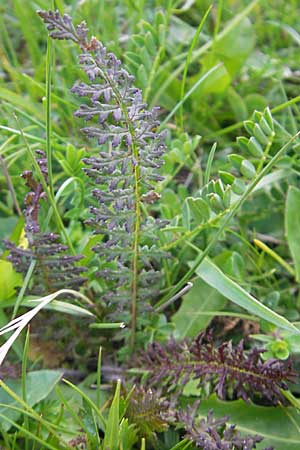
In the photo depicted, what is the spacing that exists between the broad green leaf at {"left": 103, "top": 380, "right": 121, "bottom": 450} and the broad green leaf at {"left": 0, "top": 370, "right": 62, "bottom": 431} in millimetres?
234

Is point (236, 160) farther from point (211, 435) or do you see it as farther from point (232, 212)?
point (211, 435)

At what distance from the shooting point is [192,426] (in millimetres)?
1149

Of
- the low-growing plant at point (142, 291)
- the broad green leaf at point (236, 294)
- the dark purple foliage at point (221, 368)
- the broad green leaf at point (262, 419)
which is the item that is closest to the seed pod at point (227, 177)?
the low-growing plant at point (142, 291)

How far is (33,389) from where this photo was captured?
1297 millimetres

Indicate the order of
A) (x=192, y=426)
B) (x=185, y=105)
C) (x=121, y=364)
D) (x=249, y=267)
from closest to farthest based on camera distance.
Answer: (x=192, y=426)
(x=121, y=364)
(x=249, y=267)
(x=185, y=105)

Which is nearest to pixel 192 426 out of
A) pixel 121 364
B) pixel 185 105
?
pixel 121 364

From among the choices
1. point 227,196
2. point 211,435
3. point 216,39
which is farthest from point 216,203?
point 216,39

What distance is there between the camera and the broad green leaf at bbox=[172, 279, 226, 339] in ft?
4.68

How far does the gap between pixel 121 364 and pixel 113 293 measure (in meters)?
0.19

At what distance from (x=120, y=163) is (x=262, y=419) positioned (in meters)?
0.60

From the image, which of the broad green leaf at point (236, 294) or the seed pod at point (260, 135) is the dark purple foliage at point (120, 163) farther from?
the seed pod at point (260, 135)

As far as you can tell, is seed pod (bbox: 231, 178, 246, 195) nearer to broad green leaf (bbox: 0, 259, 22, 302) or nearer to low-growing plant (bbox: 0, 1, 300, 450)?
low-growing plant (bbox: 0, 1, 300, 450)

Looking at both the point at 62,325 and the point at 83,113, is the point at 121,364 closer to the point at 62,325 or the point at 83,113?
the point at 62,325

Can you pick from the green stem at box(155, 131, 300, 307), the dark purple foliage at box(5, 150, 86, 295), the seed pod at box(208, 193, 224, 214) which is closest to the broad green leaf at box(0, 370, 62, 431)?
the dark purple foliage at box(5, 150, 86, 295)
